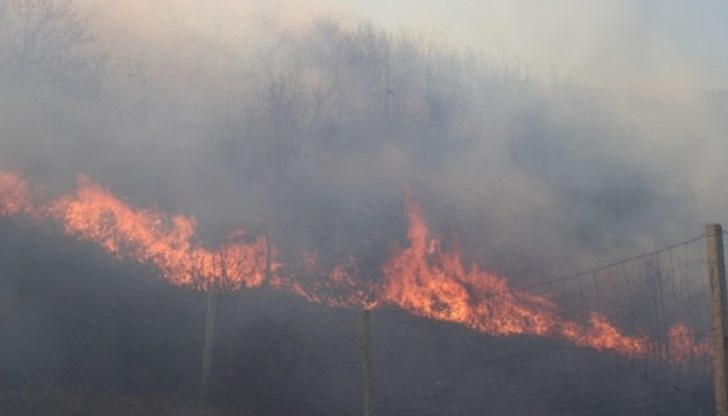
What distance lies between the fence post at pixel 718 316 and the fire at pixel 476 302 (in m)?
9.48

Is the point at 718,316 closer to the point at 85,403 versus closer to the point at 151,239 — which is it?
the point at 85,403

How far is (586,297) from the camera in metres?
26.6

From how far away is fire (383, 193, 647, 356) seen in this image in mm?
21250

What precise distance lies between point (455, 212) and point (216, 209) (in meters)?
10.3

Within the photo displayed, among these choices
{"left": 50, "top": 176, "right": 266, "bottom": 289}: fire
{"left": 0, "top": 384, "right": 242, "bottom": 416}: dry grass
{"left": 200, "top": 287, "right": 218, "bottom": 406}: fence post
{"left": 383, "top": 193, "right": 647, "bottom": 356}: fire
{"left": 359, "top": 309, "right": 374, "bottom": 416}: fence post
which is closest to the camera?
{"left": 359, "top": 309, "right": 374, "bottom": 416}: fence post

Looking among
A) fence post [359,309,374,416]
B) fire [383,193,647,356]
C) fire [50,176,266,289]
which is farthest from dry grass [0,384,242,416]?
fire [383,193,647,356]

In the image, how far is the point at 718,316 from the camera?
31.5 feet

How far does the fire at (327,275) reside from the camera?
20.1 metres

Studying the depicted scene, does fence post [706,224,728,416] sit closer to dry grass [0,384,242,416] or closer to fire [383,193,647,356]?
dry grass [0,384,242,416]

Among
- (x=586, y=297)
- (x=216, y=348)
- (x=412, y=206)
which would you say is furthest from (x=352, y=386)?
(x=412, y=206)

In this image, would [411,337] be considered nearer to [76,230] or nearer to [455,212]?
[76,230]

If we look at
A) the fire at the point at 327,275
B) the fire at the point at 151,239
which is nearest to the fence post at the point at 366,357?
the fire at the point at 151,239

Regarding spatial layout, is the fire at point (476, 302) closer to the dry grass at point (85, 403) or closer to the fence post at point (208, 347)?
the fence post at point (208, 347)

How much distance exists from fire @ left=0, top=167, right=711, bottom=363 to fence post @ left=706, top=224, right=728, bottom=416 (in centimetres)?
890
